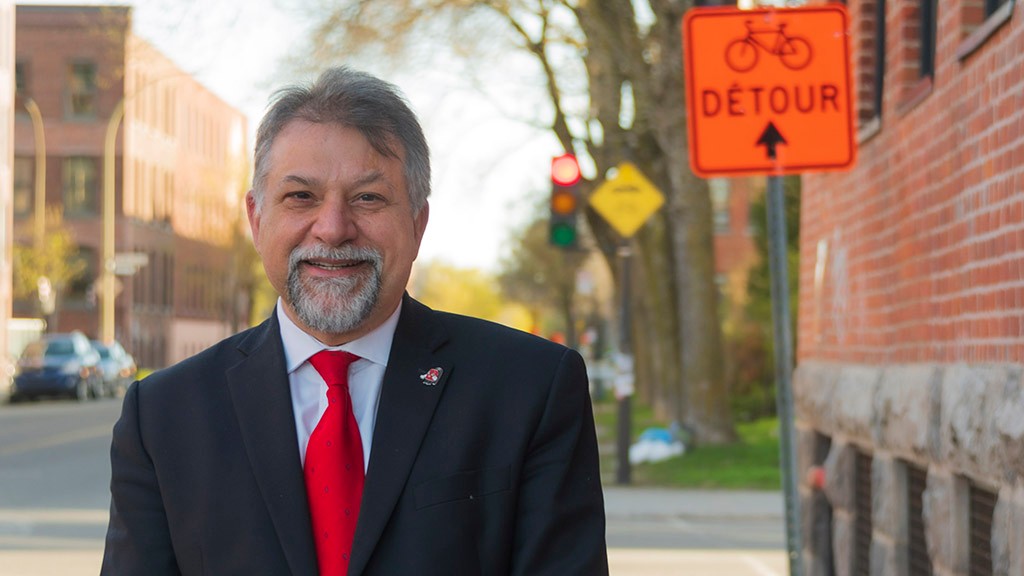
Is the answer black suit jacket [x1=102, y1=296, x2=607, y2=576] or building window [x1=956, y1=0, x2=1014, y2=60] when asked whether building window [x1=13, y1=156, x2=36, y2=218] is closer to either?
building window [x1=956, y1=0, x2=1014, y2=60]

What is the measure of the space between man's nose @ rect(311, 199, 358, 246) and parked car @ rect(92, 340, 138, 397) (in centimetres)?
4461

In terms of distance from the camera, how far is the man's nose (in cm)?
338

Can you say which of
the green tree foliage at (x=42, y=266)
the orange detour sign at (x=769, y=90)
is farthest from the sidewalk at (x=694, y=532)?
the green tree foliage at (x=42, y=266)

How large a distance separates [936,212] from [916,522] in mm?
1317

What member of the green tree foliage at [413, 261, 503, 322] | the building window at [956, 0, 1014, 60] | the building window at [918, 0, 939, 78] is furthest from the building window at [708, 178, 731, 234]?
the green tree foliage at [413, 261, 503, 322]

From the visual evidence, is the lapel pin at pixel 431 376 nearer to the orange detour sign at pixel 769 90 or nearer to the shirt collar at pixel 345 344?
the shirt collar at pixel 345 344

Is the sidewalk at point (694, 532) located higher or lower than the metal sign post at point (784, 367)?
lower

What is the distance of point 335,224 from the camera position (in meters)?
3.38

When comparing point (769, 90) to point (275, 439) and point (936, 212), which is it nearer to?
point (936, 212)

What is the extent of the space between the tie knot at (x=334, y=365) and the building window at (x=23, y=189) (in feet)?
213

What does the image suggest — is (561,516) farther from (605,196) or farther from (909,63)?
(605,196)

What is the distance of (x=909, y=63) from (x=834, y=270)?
1.74 m

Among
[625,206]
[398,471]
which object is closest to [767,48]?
[398,471]

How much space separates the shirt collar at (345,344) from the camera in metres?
3.52
